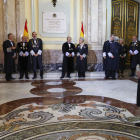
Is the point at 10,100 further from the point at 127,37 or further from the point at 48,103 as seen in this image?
the point at 127,37

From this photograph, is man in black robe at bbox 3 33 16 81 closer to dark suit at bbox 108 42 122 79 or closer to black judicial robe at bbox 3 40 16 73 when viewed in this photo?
black judicial robe at bbox 3 40 16 73

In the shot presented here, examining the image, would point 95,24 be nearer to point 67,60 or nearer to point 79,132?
point 67,60

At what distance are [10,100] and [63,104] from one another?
1.05m

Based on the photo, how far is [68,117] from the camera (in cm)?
259

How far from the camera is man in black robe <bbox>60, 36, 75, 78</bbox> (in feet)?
22.4

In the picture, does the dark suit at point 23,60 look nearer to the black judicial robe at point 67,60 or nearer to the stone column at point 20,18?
the stone column at point 20,18

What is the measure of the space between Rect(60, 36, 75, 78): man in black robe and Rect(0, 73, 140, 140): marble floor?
2932 mm

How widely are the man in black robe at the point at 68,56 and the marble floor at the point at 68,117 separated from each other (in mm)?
2932

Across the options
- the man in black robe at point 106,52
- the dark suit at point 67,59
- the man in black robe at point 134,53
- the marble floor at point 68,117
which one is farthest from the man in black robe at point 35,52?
the man in black robe at point 134,53

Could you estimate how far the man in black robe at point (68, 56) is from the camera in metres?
6.82

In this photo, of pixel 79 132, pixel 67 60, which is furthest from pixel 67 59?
pixel 79 132

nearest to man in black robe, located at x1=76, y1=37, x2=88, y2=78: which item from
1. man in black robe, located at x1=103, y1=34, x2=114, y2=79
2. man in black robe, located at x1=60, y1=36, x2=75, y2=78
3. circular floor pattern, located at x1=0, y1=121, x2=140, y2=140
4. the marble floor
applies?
man in black robe, located at x1=60, y1=36, x2=75, y2=78

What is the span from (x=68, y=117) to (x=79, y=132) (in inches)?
20.4

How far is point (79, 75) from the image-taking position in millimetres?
6980
